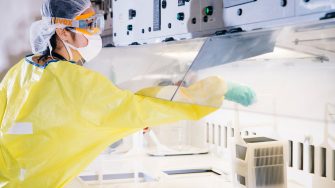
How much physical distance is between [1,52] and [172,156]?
1.57 meters

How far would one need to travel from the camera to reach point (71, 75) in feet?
5.47

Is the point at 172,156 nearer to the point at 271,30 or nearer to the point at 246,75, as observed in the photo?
the point at 246,75

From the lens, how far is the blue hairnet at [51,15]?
1.94m

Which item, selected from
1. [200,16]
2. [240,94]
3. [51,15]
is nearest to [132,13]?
[51,15]

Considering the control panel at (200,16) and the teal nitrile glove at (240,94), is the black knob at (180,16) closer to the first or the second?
the control panel at (200,16)

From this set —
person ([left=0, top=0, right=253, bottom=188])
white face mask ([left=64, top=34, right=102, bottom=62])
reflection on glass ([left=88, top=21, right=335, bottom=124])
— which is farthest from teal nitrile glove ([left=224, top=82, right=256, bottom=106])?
white face mask ([left=64, top=34, right=102, bottom=62])

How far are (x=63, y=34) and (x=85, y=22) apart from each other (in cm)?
12

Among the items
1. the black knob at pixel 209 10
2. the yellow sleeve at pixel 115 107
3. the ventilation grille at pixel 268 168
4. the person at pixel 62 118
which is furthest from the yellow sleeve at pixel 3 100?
the ventilation grille at pixel 268 168

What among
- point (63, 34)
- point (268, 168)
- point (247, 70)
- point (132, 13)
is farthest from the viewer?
point (132, 13)

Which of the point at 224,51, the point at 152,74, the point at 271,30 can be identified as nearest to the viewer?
the point at 271,30

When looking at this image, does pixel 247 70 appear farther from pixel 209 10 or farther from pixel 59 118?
pixel 59 118

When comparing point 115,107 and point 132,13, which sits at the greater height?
point 132,13

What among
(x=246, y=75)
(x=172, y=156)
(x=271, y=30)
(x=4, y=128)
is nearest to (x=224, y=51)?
(x=246, y=75)

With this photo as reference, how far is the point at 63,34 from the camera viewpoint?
1.96 metres
